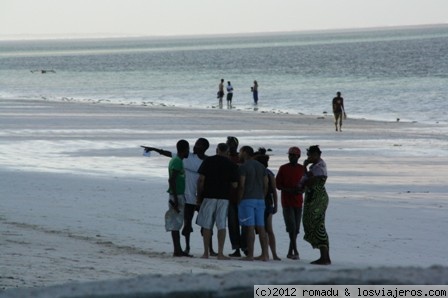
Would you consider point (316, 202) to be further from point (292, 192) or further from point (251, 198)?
point (251, 198)

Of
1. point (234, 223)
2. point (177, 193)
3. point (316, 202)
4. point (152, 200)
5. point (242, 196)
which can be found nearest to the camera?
point (316, 202)

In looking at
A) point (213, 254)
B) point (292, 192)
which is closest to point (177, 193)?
point (213, 254)

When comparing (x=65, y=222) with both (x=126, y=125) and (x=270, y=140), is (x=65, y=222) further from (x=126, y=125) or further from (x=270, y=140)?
(x=126, y=125)

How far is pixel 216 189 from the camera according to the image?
1131cm

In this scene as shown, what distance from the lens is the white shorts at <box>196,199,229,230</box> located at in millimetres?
11422

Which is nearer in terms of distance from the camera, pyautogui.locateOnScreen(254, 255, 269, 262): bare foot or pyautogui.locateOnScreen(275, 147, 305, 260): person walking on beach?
pyautogui.locateOnScreen(254, 255, 269, 262): bare foot

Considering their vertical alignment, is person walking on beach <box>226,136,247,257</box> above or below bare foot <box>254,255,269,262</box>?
above

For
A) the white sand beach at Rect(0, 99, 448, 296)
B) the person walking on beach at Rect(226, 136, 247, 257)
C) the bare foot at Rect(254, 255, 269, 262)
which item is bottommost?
the white sand beach at Rect(0, 99, 448, 296)

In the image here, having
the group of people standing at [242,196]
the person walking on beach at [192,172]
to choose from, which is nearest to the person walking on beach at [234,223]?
the group of people standing at [242,196]

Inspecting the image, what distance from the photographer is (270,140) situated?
Result: 28797 millimetres

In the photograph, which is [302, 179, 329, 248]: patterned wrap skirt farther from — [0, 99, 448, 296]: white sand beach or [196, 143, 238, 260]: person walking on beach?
[196, 143, 238, 260]: person walking on beach

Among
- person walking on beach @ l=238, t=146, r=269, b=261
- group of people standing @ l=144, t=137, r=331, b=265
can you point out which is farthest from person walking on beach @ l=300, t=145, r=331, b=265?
person walking on beach @ l=238, t=146, r=269, b=261

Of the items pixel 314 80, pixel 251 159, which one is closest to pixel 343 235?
pixel 251 159

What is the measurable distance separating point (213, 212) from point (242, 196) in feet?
1.11
